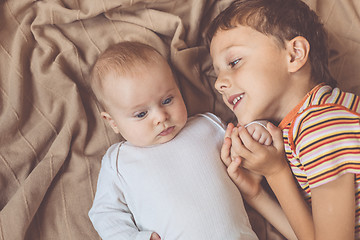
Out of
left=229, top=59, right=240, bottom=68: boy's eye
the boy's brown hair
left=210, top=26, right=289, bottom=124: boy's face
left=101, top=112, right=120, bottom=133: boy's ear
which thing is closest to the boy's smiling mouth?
left=210, top=26, right=289, bottom=124: boy's face

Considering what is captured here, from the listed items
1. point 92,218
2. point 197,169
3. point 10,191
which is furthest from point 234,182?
point 10,191

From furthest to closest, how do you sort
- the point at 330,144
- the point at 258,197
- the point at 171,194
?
1. the point at 258,197
2. the point at 171,194
3. the point at 330,144

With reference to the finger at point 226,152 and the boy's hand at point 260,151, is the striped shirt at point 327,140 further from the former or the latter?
the finger at point 226,152

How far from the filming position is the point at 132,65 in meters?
1.25

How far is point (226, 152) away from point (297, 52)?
1.28 ft

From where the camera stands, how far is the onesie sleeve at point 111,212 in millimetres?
1237

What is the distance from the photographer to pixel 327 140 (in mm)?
1069

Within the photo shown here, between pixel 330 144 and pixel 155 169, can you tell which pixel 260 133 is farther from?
pixel 155 169

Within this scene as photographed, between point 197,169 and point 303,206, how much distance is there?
0.35 m

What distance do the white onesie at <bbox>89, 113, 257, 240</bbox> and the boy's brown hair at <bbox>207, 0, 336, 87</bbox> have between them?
1.27ft

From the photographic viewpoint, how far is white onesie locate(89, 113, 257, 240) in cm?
119

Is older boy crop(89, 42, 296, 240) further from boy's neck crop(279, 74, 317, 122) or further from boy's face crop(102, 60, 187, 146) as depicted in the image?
boy's neck crop(279, 74, 317, 122)

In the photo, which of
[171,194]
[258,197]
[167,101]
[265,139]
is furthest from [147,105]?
[258,197]

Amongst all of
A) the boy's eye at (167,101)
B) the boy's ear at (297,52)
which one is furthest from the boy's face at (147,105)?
the boy's ear at (297,52)
